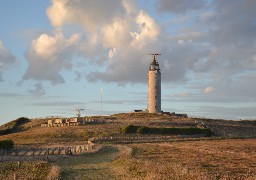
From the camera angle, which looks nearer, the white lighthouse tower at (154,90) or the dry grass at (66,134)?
the dry grass at (66,134)

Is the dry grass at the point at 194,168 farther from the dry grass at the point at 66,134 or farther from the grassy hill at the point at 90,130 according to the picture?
the grassy hill at the point at 90,130

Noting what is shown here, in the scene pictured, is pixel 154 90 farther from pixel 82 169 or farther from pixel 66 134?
pixel 82 169

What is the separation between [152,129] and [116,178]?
5284 cm

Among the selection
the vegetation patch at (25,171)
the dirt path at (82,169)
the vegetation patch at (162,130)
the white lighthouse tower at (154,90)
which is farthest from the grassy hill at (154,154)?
the white lighthouse tower at (154,90)

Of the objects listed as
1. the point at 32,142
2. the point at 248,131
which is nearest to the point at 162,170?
the point at 32,142

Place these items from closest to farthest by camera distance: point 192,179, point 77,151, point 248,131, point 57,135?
1. point 192,179
2. point 77,151
3. point 57,135
4. point 248,131

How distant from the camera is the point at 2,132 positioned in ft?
309

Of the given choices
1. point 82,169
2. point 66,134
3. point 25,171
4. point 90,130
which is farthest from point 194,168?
point 90,130

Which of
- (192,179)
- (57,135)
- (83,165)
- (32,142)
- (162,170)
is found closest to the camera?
(192,179)

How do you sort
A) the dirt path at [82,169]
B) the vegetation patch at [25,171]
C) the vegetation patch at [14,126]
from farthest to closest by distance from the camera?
the vegetation patch at [14,126], the dirt path at [82,169], the vegetation patch at [25,171]

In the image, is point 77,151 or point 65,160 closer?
point 65,160

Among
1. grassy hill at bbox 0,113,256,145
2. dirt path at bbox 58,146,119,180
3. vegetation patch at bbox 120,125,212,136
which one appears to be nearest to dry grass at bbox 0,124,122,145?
grassy hill at bbox 0,113,256,145

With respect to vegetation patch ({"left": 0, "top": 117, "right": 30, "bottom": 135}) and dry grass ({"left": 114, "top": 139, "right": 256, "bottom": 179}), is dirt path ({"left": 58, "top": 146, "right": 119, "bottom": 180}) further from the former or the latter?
vegetation patch ({"left": 0, "top": 117, "right": 30, "bottom": 135})

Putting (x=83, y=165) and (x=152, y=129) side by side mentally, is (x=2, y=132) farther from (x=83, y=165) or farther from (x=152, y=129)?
(x=83, y=165)
